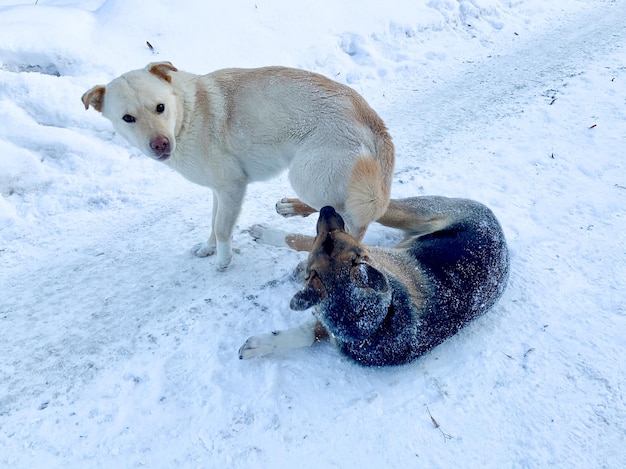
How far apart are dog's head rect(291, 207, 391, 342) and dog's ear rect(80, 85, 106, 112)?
226 centimetres

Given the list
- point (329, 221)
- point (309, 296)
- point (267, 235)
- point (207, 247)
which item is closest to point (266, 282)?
point (267, 235)

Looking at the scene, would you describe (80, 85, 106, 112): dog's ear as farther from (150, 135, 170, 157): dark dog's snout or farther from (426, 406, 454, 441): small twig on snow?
(426, 406, 454, 441): small twig on snow

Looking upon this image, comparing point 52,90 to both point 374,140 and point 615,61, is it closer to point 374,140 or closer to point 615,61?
point 374,140

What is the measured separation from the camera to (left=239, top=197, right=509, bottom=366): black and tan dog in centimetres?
267

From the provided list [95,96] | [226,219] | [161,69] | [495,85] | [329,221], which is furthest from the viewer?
[495,85]

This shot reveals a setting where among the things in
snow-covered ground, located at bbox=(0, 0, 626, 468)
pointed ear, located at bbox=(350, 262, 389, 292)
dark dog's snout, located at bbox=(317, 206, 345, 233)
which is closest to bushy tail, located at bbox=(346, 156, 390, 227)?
dark dog's snout, located at bbox=(317, 206, 345, 233)

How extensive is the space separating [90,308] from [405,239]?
9.15 feet

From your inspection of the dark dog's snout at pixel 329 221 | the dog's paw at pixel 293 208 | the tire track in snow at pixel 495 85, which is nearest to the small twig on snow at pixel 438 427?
the dark dog's snout at pixel 329 221

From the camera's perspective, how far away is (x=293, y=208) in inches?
175

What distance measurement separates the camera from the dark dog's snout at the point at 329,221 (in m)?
3.00

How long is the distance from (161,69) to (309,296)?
7.62 feet

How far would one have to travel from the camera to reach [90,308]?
3.43 metres

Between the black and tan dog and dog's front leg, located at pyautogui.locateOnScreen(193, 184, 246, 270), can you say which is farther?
dog's front leg, located at pyautogui.locateOnScreen(193, 184, 246, 270)

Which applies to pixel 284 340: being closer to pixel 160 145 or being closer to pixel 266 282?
pixel 266 282
